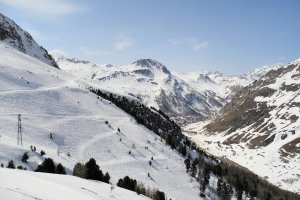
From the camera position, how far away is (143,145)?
97.0 meters

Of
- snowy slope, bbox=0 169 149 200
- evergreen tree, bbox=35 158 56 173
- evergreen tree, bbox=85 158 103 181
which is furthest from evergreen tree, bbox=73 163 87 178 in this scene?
snowy slope, bbox=0 169 149 200

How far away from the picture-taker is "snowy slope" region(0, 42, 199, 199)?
233 ft

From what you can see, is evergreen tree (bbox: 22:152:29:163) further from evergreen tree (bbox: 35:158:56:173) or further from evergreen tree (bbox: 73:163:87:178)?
evergreen tree (bbox: 73:163:87:178)

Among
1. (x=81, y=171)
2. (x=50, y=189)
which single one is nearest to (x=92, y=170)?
(x=81, y=171)

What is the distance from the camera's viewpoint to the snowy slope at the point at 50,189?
72.6 feet

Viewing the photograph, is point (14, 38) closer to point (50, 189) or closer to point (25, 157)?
point (25, 157)

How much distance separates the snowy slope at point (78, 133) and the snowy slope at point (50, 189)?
2064cm

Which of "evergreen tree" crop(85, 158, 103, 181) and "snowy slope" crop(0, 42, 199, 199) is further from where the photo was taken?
"snowy slope" crop(0, 42, 199, 199)

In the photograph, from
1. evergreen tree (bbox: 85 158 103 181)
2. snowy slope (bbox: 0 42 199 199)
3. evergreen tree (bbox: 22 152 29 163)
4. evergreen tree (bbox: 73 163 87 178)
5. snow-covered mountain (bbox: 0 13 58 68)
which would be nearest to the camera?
evergreen tree (bbox: 73 163 87 178)

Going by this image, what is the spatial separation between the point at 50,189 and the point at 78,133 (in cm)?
5981

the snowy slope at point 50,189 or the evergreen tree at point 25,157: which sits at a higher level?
the snowy slope at point 50,189

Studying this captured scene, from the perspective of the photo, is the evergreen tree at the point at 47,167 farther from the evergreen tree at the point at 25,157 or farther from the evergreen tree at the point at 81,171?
the evergreen tree at the point at 25,157

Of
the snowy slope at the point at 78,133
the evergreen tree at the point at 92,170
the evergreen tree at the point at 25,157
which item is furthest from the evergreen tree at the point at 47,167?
the evergreen tree at the point at 92,170

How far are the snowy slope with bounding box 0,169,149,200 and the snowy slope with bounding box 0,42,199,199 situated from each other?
20.6 m
